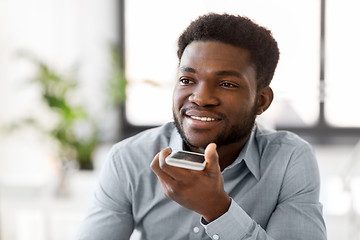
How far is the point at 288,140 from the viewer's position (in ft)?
4.87

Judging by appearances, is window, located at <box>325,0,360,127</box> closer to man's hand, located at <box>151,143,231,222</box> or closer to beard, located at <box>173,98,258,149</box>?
beard, located at <box>173,98,258,149</box>

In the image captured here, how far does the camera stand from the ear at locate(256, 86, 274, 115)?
4.63ft

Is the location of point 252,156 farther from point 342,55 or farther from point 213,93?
point 342,55

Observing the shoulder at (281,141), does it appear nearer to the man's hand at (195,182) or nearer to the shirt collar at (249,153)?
the shirt collar at (249,153)

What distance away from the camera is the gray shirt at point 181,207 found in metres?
1.36

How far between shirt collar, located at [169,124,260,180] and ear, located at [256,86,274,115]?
85 millimetres

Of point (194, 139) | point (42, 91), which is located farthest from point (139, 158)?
point (42, 91)

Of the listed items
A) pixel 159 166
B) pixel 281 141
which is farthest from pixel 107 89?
pixel 159 166

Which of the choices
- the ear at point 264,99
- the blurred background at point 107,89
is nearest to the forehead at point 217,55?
the ear at point 264,99

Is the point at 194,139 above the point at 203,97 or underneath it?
underneath

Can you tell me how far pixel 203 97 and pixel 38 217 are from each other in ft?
7.10

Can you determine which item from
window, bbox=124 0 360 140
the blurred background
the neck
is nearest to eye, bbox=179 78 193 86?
the neck

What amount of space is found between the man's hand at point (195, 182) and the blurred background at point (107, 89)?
1.61 metres

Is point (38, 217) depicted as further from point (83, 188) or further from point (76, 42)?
point (76, 42)
